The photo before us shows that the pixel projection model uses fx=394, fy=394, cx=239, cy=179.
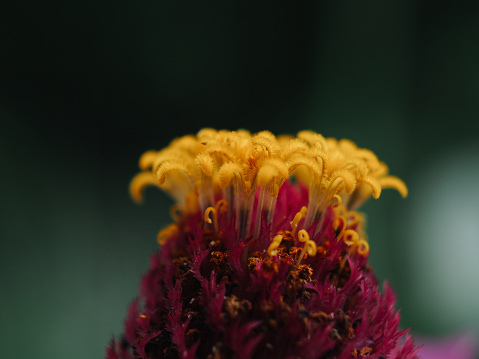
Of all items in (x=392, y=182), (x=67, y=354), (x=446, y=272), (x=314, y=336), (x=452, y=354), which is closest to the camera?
(x=314, y=336)

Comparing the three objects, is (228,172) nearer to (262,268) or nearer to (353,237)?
(262,268)

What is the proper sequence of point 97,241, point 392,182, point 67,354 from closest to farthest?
point 392,182
point 67,354
point 97,241

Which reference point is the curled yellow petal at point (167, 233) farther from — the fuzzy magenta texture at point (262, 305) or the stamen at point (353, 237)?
the stamen at point (353, 237)

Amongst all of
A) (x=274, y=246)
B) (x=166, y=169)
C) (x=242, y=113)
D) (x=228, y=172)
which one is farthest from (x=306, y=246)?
(x=242, y=113)

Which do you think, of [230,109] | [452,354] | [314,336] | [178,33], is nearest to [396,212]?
[452,354]

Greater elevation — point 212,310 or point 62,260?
point 62,260

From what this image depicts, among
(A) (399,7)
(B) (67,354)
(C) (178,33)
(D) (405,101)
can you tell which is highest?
(C) (178,33)

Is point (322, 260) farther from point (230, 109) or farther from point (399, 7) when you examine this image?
point (399, 7)


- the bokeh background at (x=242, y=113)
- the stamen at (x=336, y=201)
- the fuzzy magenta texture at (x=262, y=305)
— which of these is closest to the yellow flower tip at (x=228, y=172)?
the fuzzy magenta texture at (x=262, y=305)

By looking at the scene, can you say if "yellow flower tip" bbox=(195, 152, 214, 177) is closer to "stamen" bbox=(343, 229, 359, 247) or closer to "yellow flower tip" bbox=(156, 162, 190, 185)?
"yellow flower tip" bbox=(156, 162, 190, 185)
